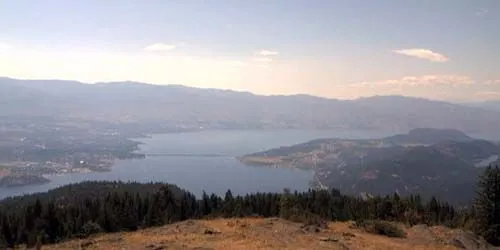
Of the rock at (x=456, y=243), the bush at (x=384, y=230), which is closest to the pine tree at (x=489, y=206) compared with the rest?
the rock at (x=456, y=243)

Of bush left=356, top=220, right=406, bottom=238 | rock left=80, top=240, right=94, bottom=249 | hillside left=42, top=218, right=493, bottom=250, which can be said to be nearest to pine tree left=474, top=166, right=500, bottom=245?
hillside left=42, top=218, right=493, bottom=250

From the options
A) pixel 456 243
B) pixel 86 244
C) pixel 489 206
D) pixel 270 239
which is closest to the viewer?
pixel 270 239

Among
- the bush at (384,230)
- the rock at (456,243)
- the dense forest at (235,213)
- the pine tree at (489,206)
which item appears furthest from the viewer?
the dense forest at (235,213)

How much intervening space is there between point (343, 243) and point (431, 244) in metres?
7.65

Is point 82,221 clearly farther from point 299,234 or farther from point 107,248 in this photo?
point 299,234

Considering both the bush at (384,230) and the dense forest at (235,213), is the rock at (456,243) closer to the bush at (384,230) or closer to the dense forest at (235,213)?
the bush at (384,230)

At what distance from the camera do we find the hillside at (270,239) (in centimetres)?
3356

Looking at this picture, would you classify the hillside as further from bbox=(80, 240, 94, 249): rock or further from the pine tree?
the pine tree

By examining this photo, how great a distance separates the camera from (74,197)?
387 ft

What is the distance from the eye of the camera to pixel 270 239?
35156mm

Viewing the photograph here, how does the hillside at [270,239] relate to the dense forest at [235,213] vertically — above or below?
above

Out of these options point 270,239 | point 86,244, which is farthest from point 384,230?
point 86,244

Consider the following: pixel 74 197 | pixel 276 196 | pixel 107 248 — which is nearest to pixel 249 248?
pixel 107 248

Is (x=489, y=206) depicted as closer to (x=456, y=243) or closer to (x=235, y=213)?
(x=456, y=243)
